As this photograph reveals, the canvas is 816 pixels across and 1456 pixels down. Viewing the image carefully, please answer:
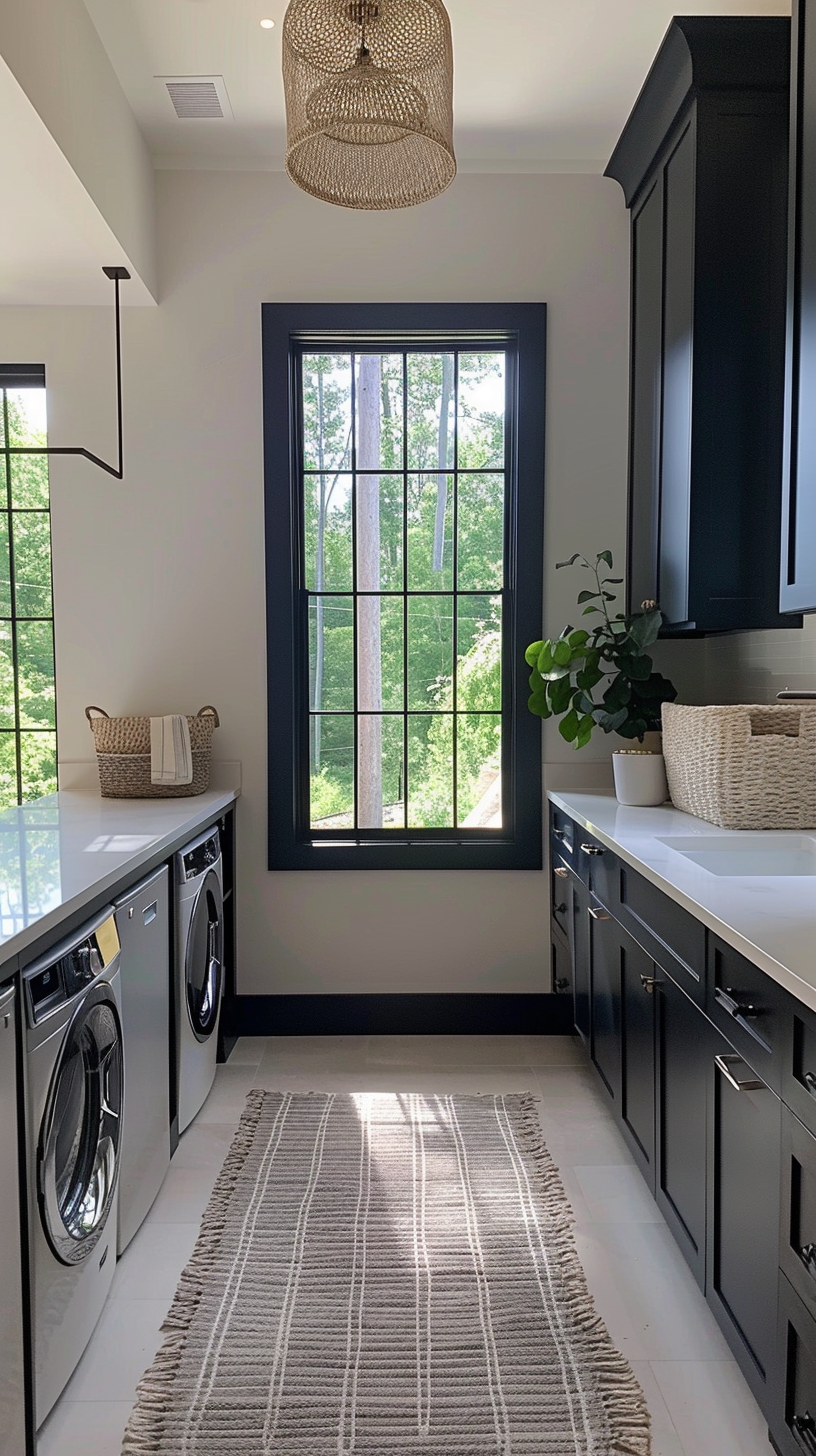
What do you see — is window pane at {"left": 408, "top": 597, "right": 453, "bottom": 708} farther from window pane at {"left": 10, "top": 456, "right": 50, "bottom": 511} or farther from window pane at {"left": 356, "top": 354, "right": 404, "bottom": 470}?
window pane at {"left": 10, "top": 456, "right": 50, "bottom": 511}

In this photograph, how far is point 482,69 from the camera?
2.97m

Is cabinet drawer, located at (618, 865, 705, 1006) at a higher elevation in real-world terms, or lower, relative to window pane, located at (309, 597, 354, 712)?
lower

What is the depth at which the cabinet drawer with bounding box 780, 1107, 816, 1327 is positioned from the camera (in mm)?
1396

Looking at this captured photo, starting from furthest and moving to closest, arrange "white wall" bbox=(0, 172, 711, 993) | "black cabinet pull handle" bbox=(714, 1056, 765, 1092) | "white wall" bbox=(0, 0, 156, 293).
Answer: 1. "white wall" bbox=(0, 172, 711, 993)
2. "white wall" bbox=(0, 0, 156, 293)
3. "black cabinet pull handle" bbox=(714, 1056, 765, 1092)

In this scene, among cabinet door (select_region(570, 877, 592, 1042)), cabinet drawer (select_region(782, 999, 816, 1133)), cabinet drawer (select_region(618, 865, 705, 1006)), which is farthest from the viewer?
cabinet door (select_region(570, 877, 592, 1042))

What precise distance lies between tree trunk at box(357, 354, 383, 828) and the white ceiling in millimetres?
801

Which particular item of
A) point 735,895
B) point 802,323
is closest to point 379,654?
point 802,323

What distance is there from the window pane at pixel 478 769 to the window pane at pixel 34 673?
147cm

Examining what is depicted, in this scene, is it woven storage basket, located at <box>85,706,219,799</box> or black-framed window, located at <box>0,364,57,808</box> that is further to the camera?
black-framed window, located at <box>0,364,57,808</box>

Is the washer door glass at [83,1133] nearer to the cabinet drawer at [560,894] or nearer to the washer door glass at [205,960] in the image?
the washer door glass at [205,960]

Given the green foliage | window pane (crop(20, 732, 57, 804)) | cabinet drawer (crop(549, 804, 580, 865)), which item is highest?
the green foliage

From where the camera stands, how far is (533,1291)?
86.4 inches

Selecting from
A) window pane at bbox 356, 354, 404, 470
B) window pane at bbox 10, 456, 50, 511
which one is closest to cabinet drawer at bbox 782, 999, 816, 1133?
window pane at bbox 356, 354, 404, 470

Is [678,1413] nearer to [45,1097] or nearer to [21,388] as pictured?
[45,1097]
